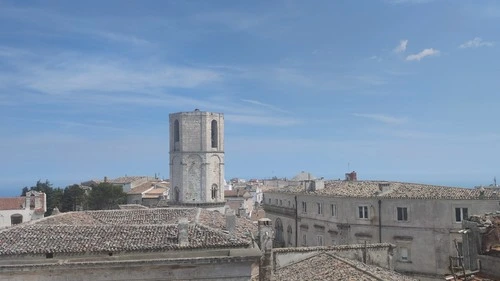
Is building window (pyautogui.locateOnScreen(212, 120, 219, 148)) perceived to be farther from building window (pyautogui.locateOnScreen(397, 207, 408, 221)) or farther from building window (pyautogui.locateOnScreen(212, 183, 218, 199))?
building window (pyautogui.locateOnScreen(397, 207, 408, 221))

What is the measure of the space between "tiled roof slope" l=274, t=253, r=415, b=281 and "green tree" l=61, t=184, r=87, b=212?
6308cm

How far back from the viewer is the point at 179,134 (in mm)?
62375

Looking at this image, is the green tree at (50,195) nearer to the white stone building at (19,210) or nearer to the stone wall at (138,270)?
the white stone building at (19,210)

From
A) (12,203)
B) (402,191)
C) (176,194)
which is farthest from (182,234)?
(12,203)

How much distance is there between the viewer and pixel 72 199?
8206cm

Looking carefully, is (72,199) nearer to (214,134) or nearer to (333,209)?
(214,134)

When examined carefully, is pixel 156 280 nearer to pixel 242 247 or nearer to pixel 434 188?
pixel 242 247

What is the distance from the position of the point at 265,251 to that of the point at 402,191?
63.3 ft

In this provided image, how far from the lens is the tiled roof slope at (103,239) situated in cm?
1892

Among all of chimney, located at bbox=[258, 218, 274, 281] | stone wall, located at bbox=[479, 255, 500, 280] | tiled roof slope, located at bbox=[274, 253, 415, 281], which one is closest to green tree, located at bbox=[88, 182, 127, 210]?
tiled roof slope, located at bbox=[274, 253, 415, 281]

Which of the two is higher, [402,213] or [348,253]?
[402,213]

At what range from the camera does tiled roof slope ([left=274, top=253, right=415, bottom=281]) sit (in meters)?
20.7

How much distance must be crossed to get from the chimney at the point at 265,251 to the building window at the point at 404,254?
1574 centimetres

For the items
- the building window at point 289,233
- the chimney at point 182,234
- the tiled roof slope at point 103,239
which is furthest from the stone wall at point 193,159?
the chimney at point 182,234
